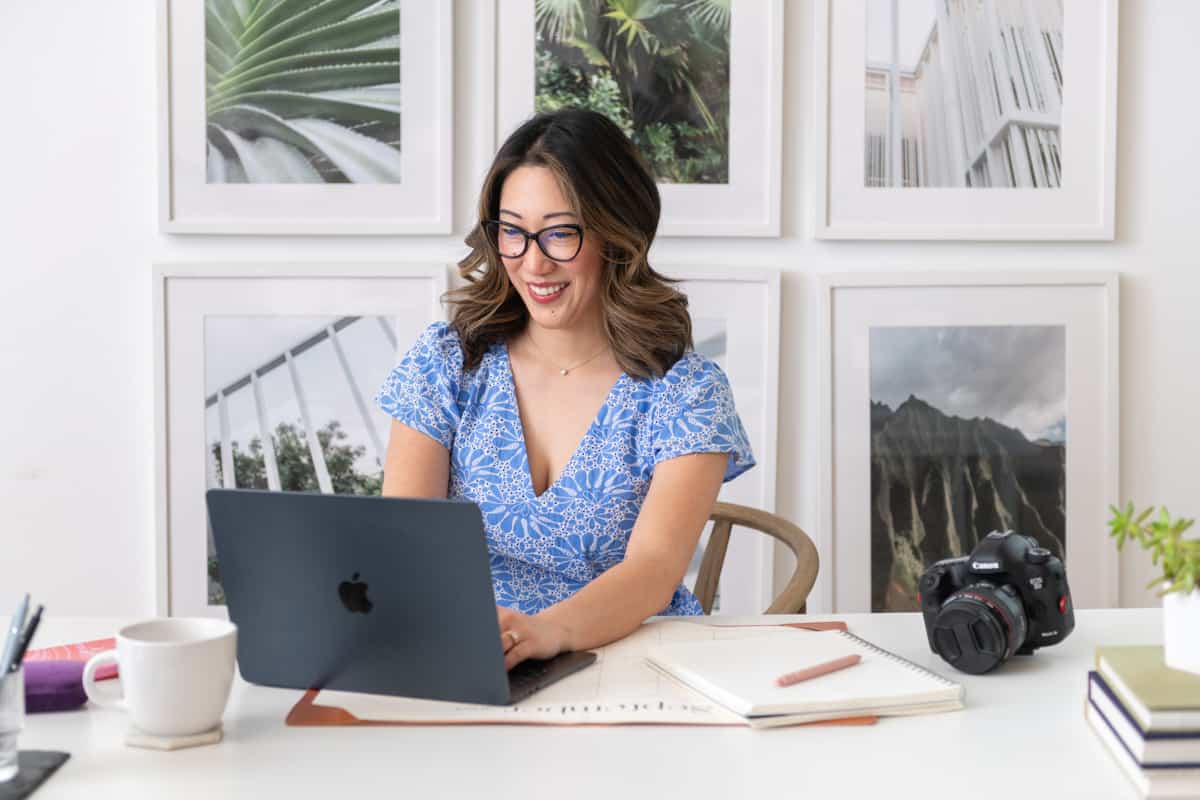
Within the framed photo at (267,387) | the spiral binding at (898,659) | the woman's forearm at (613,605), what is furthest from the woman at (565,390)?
the framed photo at (267,387)

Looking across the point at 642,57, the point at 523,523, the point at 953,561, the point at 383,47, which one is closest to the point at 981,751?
the point at 953,561

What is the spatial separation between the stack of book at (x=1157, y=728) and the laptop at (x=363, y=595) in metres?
0.53

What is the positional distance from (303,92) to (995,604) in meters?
1.74

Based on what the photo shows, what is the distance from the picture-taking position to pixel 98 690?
109 centimetres

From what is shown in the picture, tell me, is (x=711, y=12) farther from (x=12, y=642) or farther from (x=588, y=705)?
(x=12, y=642)

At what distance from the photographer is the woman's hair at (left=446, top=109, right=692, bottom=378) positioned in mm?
1715

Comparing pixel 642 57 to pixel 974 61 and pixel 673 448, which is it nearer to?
pixel 974 61

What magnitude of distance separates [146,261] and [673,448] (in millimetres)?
1318

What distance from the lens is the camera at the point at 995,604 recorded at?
124 cm

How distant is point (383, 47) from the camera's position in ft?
7.86

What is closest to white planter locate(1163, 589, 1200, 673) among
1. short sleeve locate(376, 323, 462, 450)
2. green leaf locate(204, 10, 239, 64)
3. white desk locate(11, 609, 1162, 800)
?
white desk locate(11, 609, 1162, 800)

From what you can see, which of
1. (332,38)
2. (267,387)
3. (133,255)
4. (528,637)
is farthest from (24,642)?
(332,38)

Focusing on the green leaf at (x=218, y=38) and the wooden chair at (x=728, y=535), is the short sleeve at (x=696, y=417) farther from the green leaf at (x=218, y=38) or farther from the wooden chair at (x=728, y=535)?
the green leaf at (x=218, y=38)

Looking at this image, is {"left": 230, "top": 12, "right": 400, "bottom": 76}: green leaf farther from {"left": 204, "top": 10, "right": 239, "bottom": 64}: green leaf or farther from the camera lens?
the camera lens
